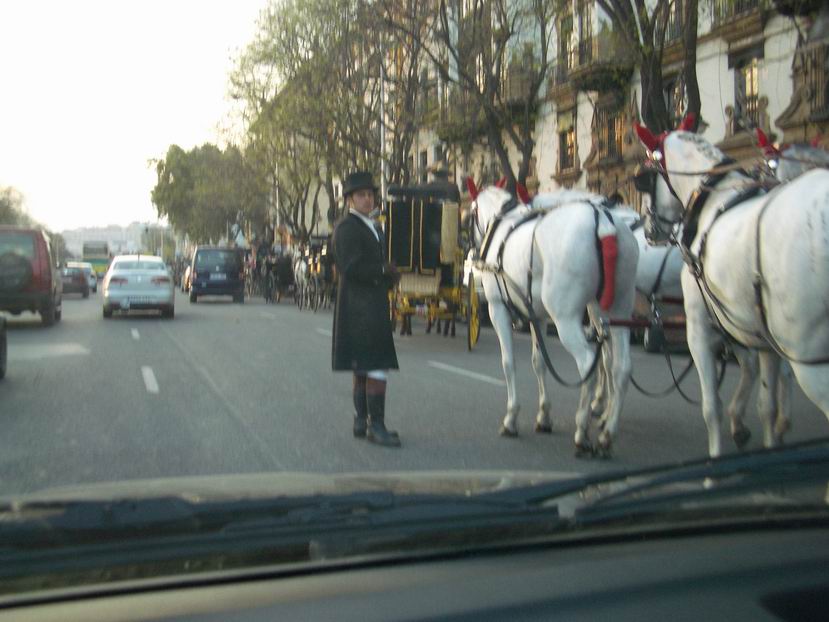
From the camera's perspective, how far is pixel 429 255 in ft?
55.6

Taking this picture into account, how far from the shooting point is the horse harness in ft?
17.3

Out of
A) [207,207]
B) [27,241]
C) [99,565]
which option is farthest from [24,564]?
[207,207]

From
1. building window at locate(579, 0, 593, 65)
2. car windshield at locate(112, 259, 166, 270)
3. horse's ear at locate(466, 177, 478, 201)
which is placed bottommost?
car windshield at locate(112, 259, 166, 270)

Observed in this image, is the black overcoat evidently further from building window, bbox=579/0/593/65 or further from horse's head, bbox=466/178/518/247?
building window, bbox=579/0/593/65

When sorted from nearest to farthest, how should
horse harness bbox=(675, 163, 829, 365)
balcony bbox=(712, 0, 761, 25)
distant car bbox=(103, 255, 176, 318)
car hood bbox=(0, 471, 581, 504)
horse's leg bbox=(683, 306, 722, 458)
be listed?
car hood bbox=(0, 471, 581, 504) < horse harness bbox=(675, 163, 829, 365) < horse's leg bbox=(683, 306, 722, 458) < balcony bbox=(712, 0, 761, 25) < distant car bbox=(103, 255, 176, 318)

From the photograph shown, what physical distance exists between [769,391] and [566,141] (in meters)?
27.2

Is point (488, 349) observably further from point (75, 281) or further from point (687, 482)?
point (75, 281)

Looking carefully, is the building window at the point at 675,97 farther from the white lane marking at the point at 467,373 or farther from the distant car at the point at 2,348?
the distant car at the point at 2,348

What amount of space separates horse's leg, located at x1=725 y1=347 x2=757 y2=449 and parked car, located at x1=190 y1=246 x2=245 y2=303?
3183 cm

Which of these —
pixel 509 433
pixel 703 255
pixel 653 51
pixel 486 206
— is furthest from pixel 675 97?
pixel 703 255

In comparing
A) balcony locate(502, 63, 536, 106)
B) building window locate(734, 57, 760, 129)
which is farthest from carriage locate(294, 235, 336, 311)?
building window locate(734, 57, 760, 129)

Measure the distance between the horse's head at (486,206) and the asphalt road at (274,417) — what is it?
173 cm

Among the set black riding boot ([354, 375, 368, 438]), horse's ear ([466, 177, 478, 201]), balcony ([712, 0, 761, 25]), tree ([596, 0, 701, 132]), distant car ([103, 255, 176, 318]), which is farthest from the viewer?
distant car ([103, 255, 176, 318])

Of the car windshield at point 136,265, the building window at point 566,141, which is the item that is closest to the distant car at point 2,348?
the car windshield at point 136,265
